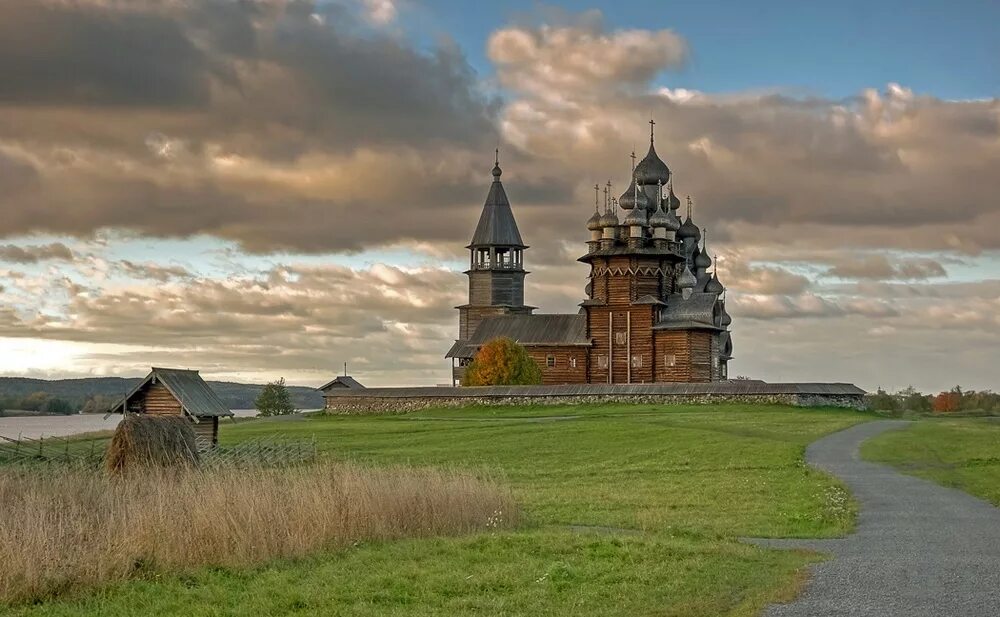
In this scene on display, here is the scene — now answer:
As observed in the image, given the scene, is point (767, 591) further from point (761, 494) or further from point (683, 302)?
point (683, 302)

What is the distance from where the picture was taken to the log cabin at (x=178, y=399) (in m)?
44.5

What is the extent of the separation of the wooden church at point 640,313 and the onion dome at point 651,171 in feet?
0.23

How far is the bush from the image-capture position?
10725 centimetres

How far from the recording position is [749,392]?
64.6 metres

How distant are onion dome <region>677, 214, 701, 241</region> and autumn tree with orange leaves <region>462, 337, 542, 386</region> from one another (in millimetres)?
A: 16429

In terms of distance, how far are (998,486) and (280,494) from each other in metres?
16.8

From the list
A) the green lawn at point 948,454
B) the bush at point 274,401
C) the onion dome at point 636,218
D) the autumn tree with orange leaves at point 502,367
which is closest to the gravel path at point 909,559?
the green lawn at point 948,454

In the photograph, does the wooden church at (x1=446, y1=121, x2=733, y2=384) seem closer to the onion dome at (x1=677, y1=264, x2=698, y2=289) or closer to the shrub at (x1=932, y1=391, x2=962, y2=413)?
the onion dome at (x1=677, y1=264, x2=698, y2=289)

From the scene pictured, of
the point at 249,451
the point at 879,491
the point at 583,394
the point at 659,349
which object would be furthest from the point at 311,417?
the point at 879,491

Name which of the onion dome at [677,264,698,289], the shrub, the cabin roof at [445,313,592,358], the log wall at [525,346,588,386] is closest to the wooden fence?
the log wall at [525,346,588,386]

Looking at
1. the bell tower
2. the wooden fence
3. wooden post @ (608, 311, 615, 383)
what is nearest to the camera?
the wooden fence

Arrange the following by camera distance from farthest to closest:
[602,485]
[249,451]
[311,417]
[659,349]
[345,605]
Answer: [659,349] → [311,417] → [249,451] → [602,485] → [345,605]

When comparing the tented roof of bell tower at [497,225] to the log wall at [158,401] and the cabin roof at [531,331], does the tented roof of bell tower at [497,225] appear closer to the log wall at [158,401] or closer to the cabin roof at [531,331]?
the cabin roof at [531,331]

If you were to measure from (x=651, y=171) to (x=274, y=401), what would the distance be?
4166cm
